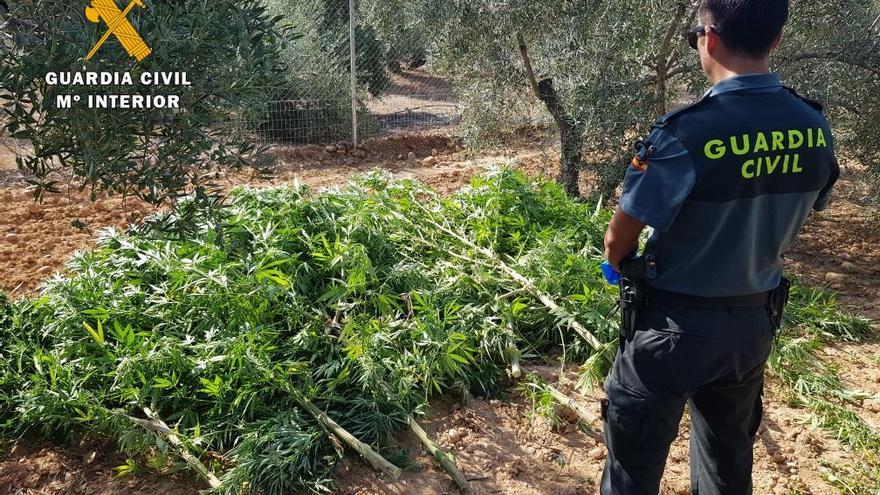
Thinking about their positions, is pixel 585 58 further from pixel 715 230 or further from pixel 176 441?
pixel 176 441

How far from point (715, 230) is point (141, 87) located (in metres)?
1.94

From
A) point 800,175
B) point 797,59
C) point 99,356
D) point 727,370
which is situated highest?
point 797,59

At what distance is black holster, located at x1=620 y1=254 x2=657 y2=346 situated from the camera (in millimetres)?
2205

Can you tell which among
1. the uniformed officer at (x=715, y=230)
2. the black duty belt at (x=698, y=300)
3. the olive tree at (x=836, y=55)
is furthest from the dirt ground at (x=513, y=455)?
the olive tree at (x=836, y=55)

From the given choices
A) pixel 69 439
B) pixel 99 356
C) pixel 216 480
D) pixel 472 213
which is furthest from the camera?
pixel 472 213

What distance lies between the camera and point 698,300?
218 centimetres

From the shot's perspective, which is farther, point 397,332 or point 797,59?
point 797,59

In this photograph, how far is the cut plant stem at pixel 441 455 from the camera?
10.2 ft

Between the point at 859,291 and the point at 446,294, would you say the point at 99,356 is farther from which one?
the point at 859,291

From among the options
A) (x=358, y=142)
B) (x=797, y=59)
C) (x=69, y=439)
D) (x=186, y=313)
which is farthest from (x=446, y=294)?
(x=358, y=142)

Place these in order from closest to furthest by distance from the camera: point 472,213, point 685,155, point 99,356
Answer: point 685,155 → point 99,356 → point 472,213

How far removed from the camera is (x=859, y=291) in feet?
17.7

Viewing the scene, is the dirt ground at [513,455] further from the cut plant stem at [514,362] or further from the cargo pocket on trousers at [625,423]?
the cargo pocket on trousers at [625,423]

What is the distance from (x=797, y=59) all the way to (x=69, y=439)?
5.46 m
